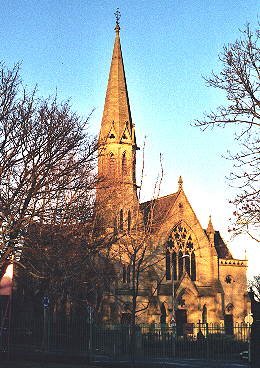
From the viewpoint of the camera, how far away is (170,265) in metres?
50.1

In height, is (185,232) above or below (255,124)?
above

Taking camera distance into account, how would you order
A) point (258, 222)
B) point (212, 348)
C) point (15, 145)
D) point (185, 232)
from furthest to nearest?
point (185, 232), point (212, 348), point (15, 145), point (258, 222)

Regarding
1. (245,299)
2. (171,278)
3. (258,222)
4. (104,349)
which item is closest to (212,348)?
(104,349)

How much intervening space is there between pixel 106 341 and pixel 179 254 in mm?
25564

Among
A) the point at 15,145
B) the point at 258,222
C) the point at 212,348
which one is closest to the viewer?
the point at 258,222

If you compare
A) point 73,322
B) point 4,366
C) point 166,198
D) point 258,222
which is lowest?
point 4,366

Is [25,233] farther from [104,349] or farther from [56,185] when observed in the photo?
[104,349]

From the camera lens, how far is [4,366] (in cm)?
2119

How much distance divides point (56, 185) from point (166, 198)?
35.0 metres

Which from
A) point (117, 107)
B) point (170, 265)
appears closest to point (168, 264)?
point (170, 265)

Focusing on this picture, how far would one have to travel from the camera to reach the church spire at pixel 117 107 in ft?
174

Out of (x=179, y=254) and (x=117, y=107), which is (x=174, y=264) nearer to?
(x=179, y=254)

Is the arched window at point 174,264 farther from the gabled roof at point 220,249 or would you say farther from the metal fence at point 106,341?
the metal fence at point 106,341

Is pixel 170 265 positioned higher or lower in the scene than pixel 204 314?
higher
